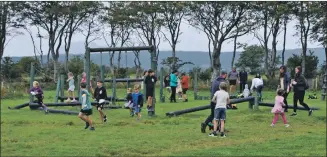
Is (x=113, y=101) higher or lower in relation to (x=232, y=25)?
lower

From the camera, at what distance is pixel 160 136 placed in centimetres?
1385

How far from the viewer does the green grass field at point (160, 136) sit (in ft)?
37.4

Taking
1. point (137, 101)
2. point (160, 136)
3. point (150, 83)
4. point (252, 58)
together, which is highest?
point (252, 58)

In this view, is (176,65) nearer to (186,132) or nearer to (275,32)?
(275,32)

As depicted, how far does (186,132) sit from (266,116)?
480 centimetres

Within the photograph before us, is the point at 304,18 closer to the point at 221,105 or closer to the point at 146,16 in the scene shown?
the point at 146,16

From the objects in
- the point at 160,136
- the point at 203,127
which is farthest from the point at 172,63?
the point at 160,136

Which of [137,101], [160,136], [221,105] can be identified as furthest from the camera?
[137,101]

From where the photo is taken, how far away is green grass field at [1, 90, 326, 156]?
37.4ft

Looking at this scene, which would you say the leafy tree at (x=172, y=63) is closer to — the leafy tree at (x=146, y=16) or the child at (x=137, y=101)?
the leafy tree at (x=146, y=16)

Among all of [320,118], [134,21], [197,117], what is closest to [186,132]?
[197,117]

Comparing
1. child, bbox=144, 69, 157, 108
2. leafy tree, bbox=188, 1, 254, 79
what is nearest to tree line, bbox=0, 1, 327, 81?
leafy tree, bbox=188, 1, 254, 79

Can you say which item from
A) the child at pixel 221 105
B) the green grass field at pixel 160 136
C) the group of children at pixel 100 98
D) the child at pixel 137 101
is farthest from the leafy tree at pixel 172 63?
the child at pixel 221 105

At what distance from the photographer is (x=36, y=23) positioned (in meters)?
59.4
